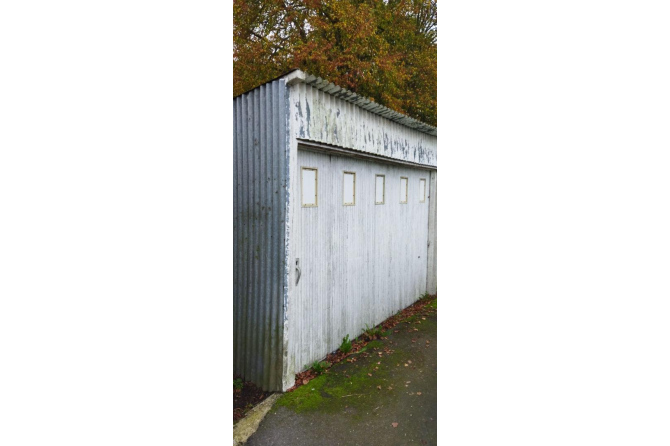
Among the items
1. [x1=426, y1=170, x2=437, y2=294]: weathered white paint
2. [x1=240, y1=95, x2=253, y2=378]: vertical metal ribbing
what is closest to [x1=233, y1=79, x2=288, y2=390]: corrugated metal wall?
[x1=240, y1=95, x2=253, y2=378]: vertical metal ribbing

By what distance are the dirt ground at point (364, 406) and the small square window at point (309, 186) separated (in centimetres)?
174

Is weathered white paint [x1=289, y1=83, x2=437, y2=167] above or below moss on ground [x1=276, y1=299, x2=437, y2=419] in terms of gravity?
above

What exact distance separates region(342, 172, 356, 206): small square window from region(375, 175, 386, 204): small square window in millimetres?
590

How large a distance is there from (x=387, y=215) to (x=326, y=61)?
2.89 meters

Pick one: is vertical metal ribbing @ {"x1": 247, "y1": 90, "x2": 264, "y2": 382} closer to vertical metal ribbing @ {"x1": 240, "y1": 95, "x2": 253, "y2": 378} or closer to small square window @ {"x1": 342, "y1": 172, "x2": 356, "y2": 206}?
vertical metal ribbing @ {"x1": 240, "y1": 95, "x2": 253, "y2": 378}

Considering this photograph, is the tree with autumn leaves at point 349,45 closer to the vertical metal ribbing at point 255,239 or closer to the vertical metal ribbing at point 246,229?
the vertical metal ribbing at point 246,229

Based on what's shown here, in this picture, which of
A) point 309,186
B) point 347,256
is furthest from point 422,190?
point 309,186

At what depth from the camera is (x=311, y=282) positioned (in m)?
3.83

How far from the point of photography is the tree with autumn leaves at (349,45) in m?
5.87

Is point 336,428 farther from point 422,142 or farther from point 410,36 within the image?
point 410,36

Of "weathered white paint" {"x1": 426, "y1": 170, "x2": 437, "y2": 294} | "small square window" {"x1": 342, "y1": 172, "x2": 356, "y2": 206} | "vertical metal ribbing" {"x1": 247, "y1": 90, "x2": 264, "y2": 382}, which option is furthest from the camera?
"weathered white paint" {"x1": 426, "y1": 170, "x2": 437, "y2": 294}

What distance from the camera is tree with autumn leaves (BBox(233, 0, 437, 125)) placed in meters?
5.87

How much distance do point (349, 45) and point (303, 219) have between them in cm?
411
